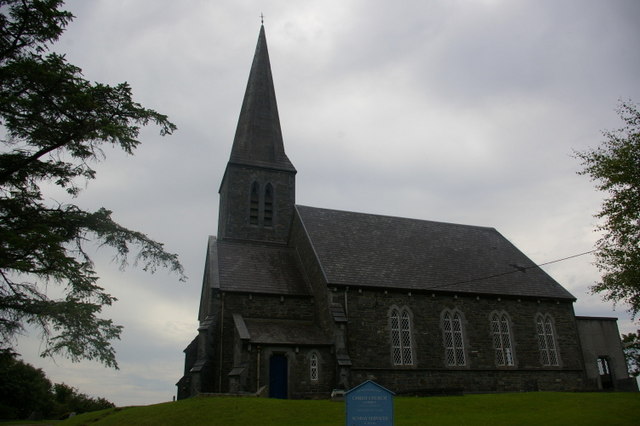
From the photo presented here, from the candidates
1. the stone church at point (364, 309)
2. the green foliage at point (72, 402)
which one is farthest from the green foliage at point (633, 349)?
the green foliage at point (72, 402)

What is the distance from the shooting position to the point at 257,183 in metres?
34.9

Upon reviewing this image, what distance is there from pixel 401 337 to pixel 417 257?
608cm

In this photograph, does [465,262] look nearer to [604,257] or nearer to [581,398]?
[604,257]

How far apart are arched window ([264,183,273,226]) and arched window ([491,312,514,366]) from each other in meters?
15.2

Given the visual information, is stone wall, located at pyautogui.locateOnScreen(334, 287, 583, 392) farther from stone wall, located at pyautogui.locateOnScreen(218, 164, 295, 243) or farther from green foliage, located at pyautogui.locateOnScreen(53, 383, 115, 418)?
green foliage, located at pyautogui.locateOnScreen(53, 383, 115, 418)

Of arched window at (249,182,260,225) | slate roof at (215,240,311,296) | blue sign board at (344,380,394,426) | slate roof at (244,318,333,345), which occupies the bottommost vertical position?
blue sign board at (344,380,394,426)

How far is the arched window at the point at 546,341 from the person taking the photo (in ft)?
98.8

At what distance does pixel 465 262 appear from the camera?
3266 centimetres

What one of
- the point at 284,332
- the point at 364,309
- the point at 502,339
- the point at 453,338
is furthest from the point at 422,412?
the point at 502,339

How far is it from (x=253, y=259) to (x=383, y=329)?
882cm

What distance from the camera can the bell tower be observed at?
33.7 m

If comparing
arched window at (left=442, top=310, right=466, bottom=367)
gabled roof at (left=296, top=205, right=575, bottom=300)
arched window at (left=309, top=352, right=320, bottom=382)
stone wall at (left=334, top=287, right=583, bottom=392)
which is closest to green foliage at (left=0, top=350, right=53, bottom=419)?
arched window at (left=309, top=352, right=320, bottom=382)

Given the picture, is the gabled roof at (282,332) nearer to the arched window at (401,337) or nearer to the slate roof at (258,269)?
the slate roof at (258,269)

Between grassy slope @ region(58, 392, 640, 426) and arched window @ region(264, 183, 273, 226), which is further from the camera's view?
arched window @ region(264, 183, 273, 226)
